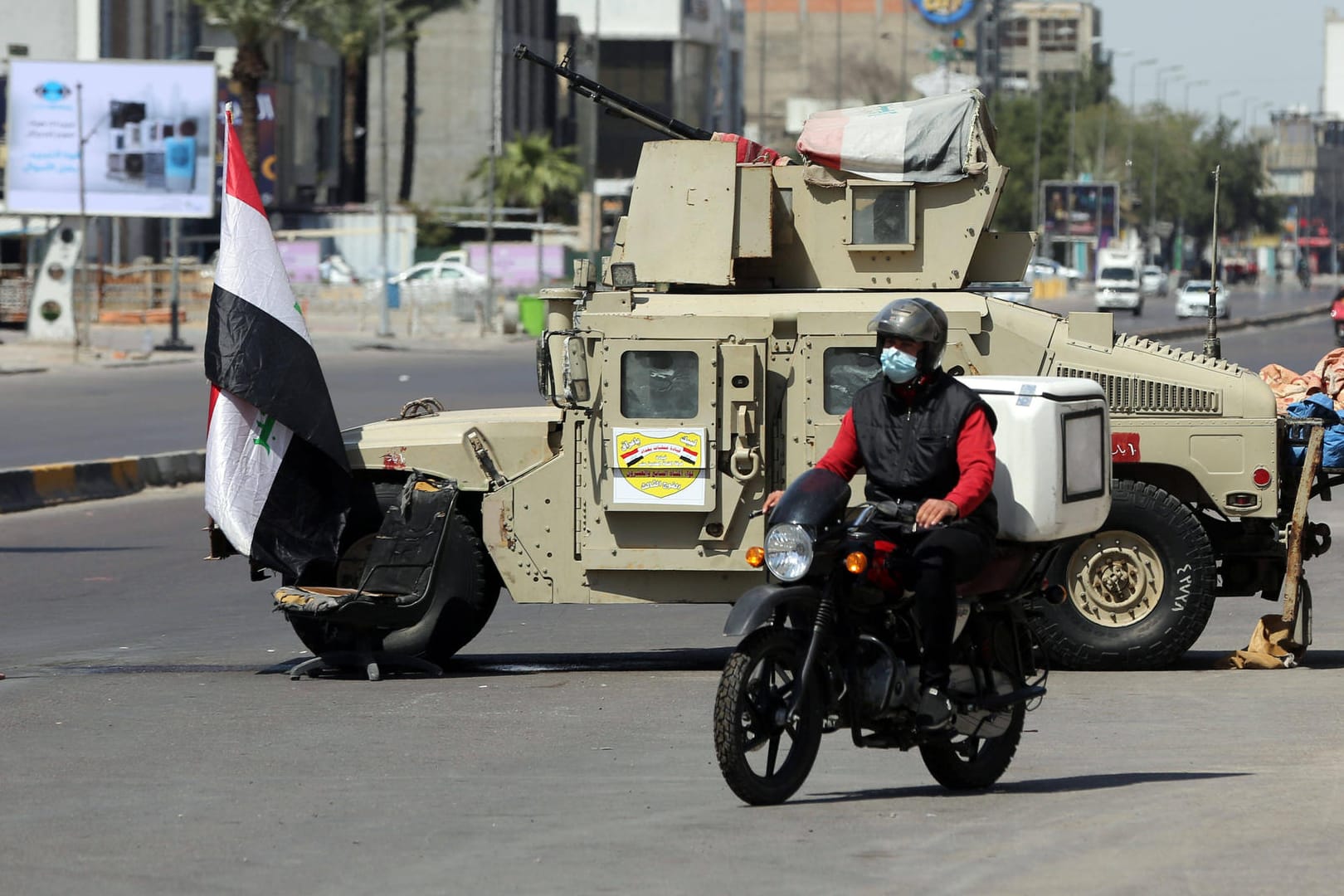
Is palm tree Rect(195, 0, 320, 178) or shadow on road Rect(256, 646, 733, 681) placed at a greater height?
palm tree Rect(195, 0, 320, 178)

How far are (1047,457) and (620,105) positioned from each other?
18.7 ft

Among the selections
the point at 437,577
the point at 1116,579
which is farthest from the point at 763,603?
the point at 1116,579

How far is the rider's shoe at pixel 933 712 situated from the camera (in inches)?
285

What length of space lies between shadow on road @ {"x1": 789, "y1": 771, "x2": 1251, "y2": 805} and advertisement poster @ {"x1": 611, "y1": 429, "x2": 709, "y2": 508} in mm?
3232

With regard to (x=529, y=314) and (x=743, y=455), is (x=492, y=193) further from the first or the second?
(x=743, y=455)

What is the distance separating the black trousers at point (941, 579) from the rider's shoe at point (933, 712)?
0.11 ft

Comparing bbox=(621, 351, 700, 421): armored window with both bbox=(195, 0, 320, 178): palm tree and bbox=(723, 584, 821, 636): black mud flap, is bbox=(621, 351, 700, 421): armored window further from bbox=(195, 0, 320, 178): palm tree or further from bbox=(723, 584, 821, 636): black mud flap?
bbox=(195, 0, 320, 178): palm tree

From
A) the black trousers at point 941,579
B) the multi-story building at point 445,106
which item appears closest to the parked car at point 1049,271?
the multi-story building at point 445,106

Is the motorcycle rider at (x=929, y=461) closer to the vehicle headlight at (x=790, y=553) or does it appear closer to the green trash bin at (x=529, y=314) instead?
the vehicle headlight at (x=790, y=553)

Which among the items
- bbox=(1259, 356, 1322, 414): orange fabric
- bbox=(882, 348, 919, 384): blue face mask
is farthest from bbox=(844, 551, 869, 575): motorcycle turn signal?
bbox=(1259, 356, 1322, 414): orange fabric

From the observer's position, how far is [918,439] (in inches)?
291

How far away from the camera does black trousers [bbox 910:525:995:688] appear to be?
7148 millimetres

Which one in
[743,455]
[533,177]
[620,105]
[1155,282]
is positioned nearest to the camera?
[743,455]

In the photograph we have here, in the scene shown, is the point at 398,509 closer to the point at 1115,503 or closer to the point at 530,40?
the point at 1115,503
